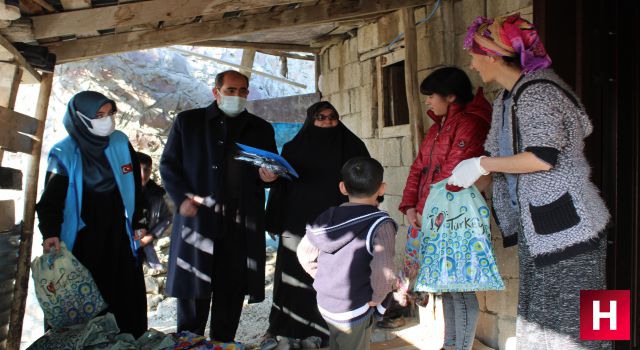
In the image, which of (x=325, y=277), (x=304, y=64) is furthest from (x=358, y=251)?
(x=304, y=64)

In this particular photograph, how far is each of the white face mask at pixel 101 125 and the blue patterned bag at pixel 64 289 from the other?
27.3 inches

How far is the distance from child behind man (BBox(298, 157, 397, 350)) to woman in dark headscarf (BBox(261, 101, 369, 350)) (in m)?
1.15

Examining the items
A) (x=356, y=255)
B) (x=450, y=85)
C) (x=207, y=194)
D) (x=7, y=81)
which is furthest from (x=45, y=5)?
(x=450, y=85)

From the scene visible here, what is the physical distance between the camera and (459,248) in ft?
9.73

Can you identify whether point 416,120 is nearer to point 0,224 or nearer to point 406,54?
point 406,54

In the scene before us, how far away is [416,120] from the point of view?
4.28 meters

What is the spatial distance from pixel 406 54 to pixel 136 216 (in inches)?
91.3

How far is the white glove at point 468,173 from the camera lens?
268 cm

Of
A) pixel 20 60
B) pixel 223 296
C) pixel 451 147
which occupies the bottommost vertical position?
pixel 223 296

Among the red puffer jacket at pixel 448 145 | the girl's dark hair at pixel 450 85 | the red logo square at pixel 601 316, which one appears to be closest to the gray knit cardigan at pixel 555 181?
the red logo square at pixel 601 316

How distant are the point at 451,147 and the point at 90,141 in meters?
2.15

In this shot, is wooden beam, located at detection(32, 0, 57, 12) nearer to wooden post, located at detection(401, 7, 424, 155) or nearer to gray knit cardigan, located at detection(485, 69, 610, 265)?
wooden post, located at detection(401, 7, 424, 155)

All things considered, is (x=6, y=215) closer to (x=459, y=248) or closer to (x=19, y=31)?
(x=19, y=31)

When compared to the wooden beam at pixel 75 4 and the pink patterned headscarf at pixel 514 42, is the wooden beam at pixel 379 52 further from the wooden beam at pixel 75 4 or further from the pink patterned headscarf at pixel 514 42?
the wooden beam at pixel 75 4
